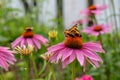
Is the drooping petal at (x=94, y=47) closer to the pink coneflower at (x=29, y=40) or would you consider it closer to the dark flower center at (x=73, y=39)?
the dark flower center at (x=73, y=39)

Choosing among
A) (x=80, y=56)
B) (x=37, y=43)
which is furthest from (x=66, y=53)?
(x=37, y=43)

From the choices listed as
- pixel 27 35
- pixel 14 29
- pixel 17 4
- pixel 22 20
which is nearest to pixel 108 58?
pixel 27 35

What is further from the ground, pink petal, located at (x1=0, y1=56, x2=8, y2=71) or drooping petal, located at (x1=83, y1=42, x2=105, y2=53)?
drooping petal, located at (x1=83, y1=42, x2=105, y2=53)

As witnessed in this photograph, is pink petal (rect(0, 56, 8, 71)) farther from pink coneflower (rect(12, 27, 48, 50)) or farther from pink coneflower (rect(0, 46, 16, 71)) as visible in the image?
pink coneflower (rect(12, 27, 48, 50))

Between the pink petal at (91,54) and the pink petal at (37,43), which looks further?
the pink petal at (37,43)

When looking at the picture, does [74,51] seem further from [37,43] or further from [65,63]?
[37,43]

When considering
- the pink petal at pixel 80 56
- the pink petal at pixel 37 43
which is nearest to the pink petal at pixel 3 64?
the pink petal at pixel 80 56

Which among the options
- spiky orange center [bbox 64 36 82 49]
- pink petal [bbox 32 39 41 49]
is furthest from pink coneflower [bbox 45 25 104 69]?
pink petal [bbox 32 39 41 49]

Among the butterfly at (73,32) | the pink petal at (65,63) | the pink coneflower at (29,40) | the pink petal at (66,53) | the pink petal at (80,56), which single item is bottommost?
the pink petal at (65,63)
